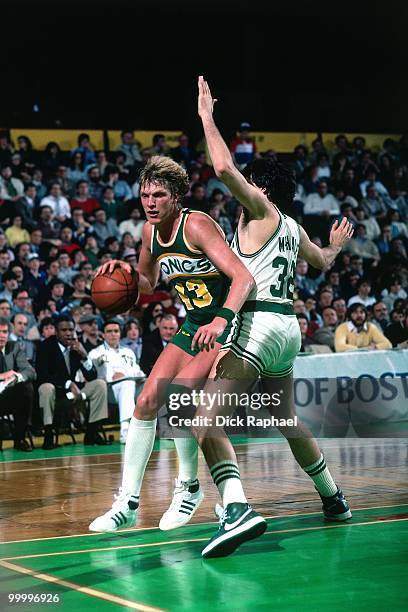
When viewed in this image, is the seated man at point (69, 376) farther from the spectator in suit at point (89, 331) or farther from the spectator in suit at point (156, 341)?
the spectator in suit at point (156, 341)

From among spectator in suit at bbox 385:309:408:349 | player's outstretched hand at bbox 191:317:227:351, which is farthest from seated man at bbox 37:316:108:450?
player's outstretched hand at bbox 191:317:227:351

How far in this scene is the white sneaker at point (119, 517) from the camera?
6.23 m

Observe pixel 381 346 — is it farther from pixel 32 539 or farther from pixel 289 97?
pixel 289 97

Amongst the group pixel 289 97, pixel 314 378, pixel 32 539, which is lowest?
pixel 32 539

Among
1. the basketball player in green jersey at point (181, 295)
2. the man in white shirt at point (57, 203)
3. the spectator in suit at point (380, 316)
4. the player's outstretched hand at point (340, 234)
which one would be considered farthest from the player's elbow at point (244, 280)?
the man in white shirt at point (57, 203)

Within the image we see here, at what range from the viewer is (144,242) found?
6742mm

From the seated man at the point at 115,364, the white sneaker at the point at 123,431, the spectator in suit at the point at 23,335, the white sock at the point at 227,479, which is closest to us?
the white sock at the point at 227,479

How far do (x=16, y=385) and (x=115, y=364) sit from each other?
4.82ft

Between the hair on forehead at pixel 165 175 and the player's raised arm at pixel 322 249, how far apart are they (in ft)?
3.07

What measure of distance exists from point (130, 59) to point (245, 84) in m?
2.63

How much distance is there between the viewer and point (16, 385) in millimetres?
11891

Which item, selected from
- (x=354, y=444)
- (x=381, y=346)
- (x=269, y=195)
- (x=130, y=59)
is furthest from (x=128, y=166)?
(x=269, y=195)

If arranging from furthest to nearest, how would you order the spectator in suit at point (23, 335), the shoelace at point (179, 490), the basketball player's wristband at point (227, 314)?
the spectator in suit at point (23, 335) → the shoelace at point (179, 490) → the basketball player's wristband at point (227, 314)

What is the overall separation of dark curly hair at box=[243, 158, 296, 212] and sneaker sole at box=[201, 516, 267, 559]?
216 cm
